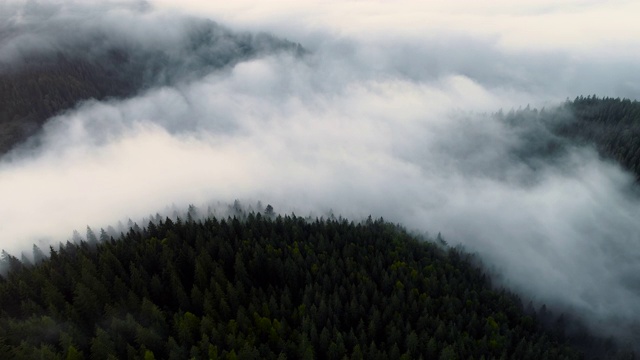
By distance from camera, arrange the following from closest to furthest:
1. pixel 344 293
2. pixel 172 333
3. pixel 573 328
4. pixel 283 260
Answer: pixel 172 333
pixel 344 293
pixel 283 260
pixel 573 328

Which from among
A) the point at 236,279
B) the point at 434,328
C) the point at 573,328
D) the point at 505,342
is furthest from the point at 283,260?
the point at 573,328

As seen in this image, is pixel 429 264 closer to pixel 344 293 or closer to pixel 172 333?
pixel 344 293

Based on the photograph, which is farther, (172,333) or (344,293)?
(344,293)

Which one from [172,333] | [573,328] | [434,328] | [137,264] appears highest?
[137,264]

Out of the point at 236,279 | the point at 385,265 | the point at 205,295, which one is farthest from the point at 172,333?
the point at 385,265

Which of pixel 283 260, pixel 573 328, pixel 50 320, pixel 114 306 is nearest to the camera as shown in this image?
pixel 50 320

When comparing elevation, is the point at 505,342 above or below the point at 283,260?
below
